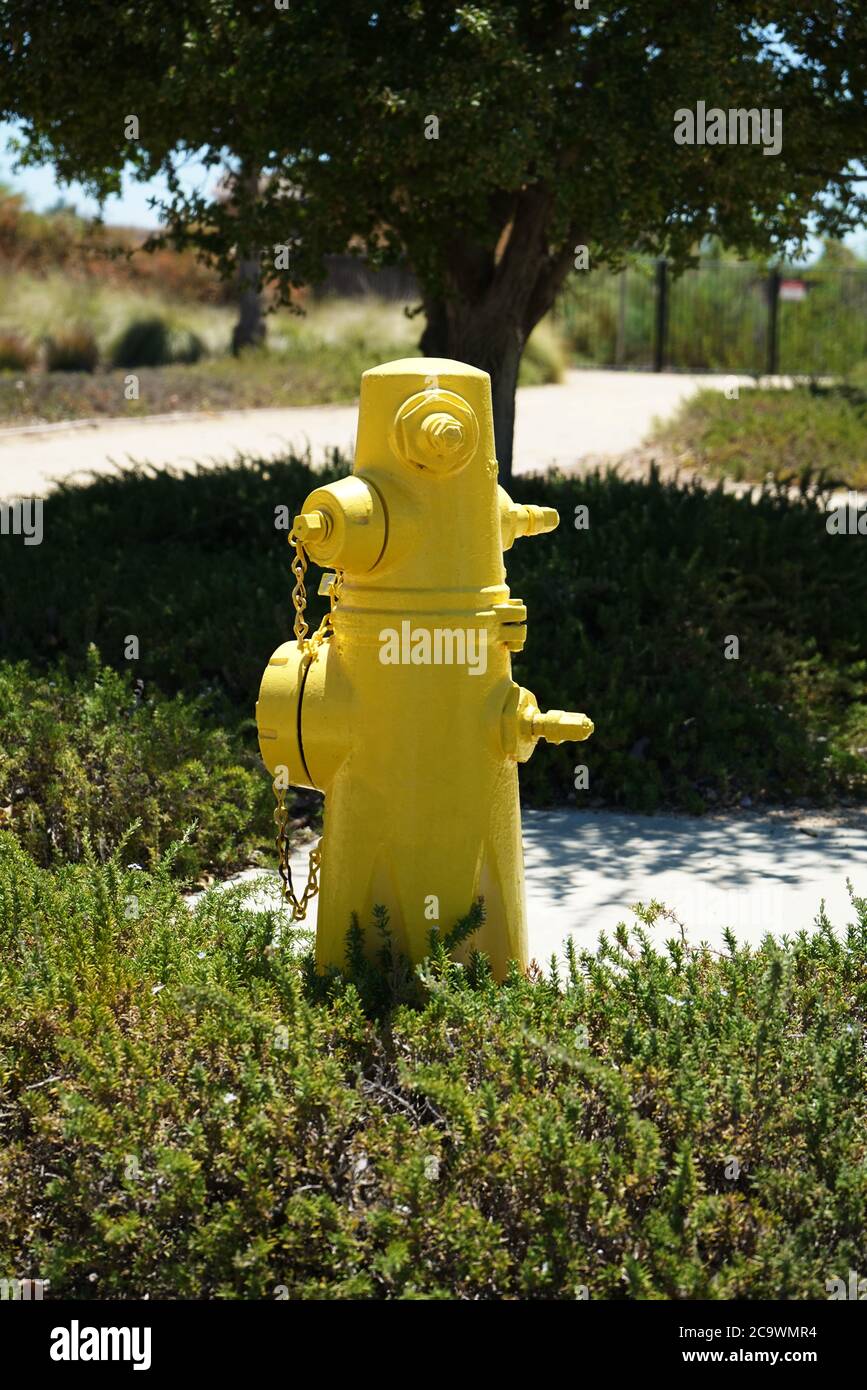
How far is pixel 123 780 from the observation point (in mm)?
5355

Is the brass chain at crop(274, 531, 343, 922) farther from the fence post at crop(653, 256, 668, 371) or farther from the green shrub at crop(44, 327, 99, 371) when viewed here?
the fence post at crop(653, 256, 668, 371)

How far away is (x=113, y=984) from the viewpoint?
3449 mm

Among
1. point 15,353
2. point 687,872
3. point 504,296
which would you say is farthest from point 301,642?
point 15,353

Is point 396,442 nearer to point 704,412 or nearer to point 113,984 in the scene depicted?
point 113,984

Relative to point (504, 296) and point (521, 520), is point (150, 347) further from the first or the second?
point (521, 520)

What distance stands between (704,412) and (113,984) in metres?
15.4

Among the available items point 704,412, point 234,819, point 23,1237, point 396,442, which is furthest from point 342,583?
point 704,412

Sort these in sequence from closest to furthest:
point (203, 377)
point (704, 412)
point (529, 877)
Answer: point (529, 877) < point (704, 412) < point (203, 377)

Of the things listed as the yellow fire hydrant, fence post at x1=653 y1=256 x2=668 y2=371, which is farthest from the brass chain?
fence post at x1=653 y1=256 x2=668 y2=371

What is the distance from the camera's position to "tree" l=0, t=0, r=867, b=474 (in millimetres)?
8023

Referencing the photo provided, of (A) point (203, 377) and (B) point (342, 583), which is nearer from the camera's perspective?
(B) point (342, 583)

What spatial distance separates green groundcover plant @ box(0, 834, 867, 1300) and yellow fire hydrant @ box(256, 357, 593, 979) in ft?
0.53

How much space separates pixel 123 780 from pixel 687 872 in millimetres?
1991

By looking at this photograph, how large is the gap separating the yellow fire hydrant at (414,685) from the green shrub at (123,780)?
1.53 m
